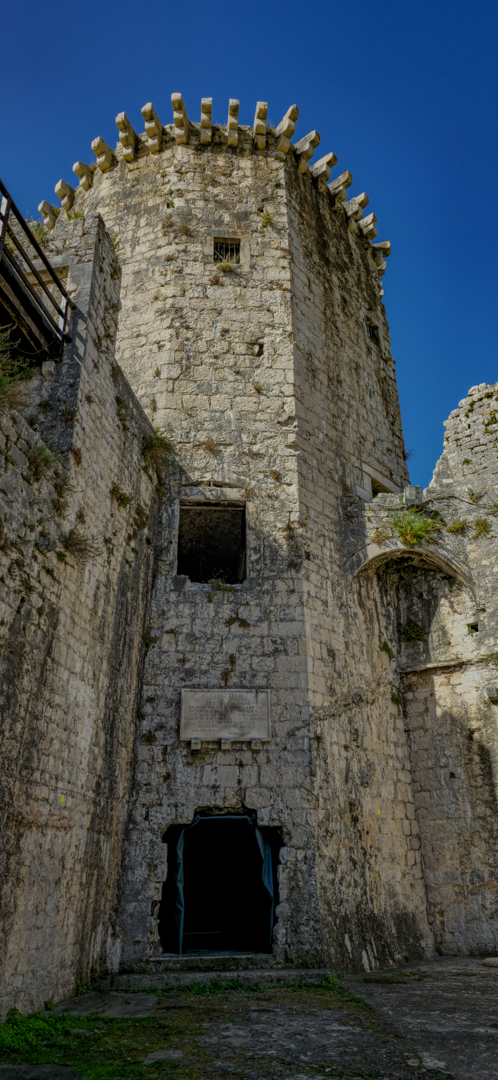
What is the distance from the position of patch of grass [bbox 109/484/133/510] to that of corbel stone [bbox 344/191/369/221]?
8.49 m

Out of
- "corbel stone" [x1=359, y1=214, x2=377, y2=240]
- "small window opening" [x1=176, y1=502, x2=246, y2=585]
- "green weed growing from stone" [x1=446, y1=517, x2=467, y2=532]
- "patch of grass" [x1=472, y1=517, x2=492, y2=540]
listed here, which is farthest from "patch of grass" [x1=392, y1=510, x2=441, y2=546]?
"corbel stone" [x1=359, y1=214, x2=377, y2=240]

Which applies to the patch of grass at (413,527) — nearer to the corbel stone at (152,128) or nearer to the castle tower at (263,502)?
the castle tower at (263,502)

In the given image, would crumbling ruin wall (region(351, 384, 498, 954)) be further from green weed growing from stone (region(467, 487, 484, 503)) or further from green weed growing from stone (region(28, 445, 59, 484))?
green weed growing from stone (region(28, 445, 59, 484))

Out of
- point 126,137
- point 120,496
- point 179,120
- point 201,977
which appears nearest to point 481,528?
point 120,496

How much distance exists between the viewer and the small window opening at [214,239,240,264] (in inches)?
477

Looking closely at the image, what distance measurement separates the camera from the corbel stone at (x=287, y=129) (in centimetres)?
1271

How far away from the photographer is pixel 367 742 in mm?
9992

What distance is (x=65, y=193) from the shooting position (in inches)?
539

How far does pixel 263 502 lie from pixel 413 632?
331 cm

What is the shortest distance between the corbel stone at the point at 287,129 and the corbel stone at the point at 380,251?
307 cm

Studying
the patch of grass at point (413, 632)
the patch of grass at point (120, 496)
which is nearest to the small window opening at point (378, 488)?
the patch of grass at point (413, 632)

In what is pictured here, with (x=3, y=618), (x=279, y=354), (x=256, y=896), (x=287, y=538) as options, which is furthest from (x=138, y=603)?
(x=256, y=896)

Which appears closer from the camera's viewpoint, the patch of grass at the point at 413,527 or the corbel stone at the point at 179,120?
the patch of grass at the point at 413,527

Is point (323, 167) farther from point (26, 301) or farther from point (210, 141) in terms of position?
point (26, 301)
